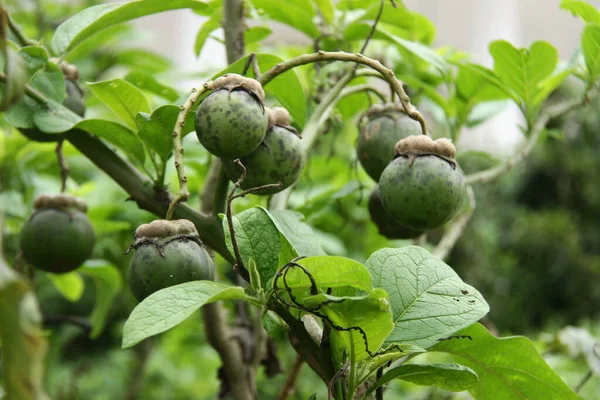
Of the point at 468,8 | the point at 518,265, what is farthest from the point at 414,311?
the point at 468,8

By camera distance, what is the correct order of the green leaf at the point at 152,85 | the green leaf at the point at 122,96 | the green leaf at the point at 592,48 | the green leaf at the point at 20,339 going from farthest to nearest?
1. the green leaf at the point at 152,85
2. the green leaf at the point at 592,48
3. the green leaf at the point at 122,96
4. the green leaf at the point at 20,339

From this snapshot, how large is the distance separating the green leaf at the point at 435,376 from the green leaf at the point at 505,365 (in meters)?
0.10

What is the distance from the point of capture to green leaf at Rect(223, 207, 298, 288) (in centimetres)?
79

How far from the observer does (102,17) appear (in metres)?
1.09

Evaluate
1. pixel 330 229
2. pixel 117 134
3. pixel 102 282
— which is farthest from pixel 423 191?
pixel 330 229

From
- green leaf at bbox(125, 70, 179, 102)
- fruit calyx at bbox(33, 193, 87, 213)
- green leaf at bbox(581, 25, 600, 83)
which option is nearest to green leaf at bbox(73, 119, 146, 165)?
fruit calyx at bbox(33, 193, 87, 213)

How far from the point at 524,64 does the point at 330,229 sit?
73 centimetres

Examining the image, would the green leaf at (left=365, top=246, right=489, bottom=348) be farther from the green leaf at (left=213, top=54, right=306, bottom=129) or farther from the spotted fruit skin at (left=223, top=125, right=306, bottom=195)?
the green leaf at (left=213, top=54, right=306, bottom=129)

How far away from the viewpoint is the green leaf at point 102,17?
3.51 ft

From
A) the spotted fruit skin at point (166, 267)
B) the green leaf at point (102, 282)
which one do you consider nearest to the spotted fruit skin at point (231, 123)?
the spotted fruit skin at point (166, 267)

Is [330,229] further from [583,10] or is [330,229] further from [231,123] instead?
[231,123]

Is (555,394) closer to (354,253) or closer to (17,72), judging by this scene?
(17,72)

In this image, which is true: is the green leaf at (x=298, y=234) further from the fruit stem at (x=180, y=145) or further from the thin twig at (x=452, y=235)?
the thin twig at (x=452, y=235)

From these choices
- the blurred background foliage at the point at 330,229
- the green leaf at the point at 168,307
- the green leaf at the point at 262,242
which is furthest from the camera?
the blurred background foliage at the point at 330,229
